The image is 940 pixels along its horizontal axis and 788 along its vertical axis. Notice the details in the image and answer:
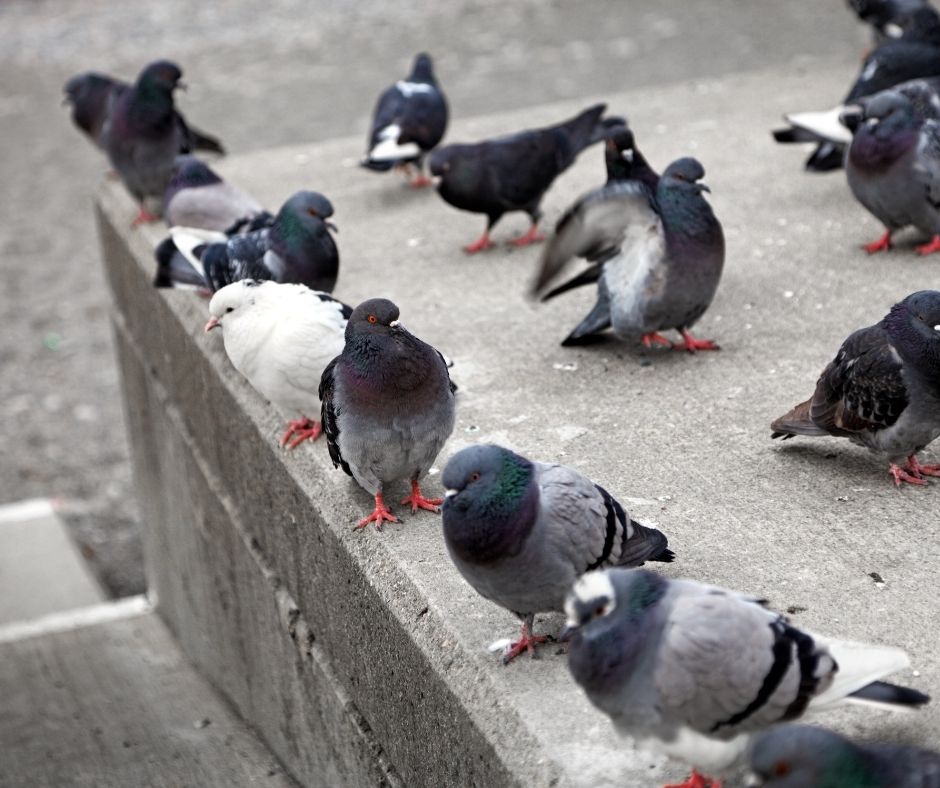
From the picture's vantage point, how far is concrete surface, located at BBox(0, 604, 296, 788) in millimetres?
4781

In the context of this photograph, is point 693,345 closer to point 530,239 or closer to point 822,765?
point 530,239

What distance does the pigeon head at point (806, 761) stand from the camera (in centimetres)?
193

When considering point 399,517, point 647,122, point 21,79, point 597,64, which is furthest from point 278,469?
point 21,79

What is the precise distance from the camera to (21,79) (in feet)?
43.8

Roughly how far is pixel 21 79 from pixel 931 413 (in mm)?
11843

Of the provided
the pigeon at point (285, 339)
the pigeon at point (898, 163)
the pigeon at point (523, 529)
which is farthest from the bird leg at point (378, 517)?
the pigeon at point (898, 163)

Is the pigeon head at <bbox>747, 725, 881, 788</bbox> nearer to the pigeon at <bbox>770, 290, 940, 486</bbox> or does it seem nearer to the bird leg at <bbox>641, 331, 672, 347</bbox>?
the pigeon at <bbox>770, 290, 940, 486</bbox>

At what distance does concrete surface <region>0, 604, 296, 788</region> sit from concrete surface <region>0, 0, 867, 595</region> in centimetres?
100

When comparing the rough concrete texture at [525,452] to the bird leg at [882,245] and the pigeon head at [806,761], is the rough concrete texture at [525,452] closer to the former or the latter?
the bird leg at [882,245]

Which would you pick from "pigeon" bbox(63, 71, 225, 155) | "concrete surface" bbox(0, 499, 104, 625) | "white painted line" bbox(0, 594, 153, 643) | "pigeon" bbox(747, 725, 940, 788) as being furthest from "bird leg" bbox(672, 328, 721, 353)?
"concrete surface" bbox(0, 499, 104, 625)

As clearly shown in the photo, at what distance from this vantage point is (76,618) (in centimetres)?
627

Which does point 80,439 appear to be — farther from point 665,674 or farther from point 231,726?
point 665,674

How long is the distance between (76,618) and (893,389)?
13.8 ft

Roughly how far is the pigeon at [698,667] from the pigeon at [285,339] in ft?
5.08
